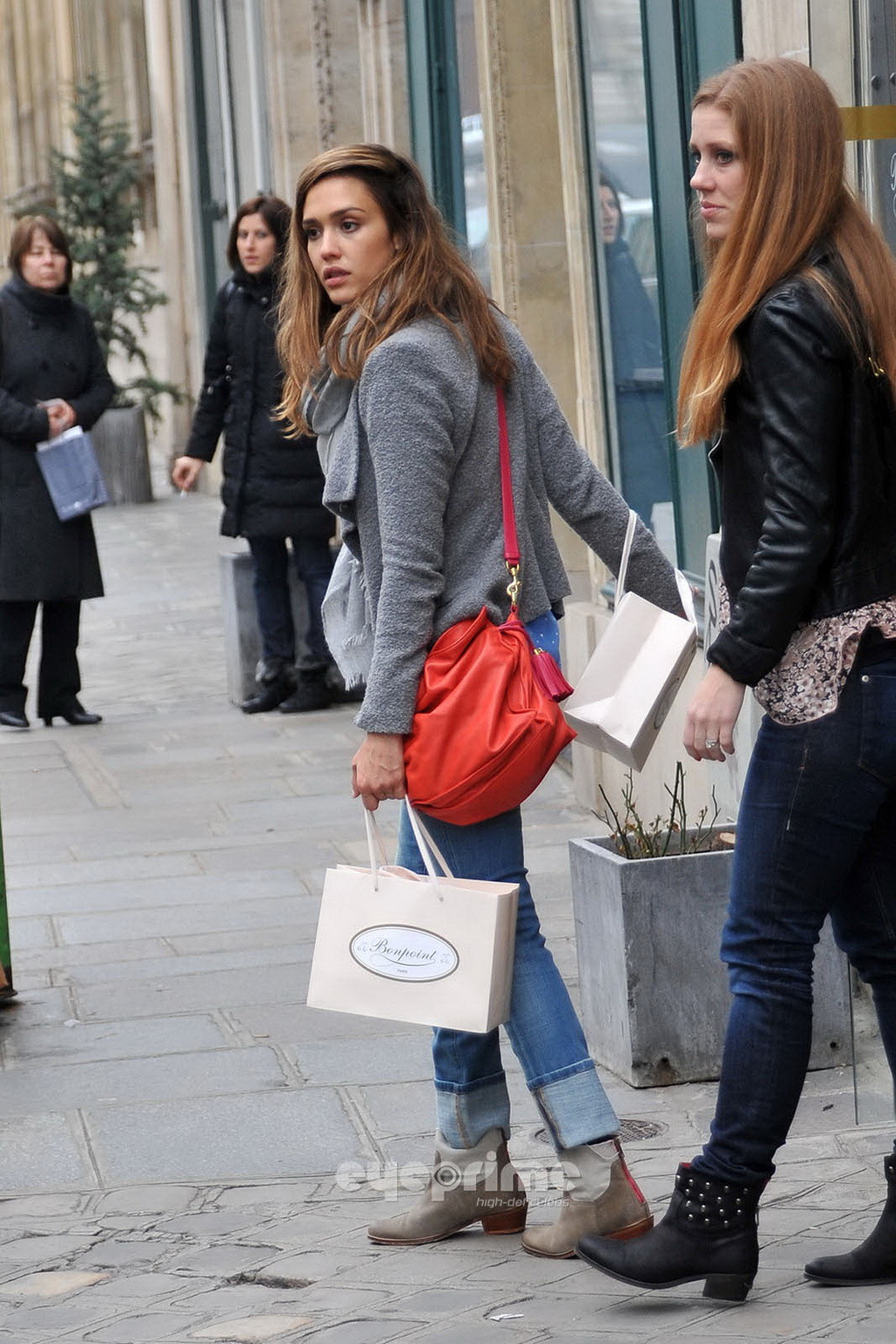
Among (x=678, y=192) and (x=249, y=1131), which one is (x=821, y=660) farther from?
(x=678, y=192)

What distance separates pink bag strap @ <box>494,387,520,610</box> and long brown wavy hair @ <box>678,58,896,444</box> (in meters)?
0.50

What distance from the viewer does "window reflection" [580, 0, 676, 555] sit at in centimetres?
698

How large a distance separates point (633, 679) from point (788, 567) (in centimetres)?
53

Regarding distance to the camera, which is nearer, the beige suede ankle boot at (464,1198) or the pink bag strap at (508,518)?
the pink bag strap at (508,518)

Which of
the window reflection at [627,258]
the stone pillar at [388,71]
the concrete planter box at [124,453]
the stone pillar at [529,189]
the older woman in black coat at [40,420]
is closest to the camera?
the window reflection at [627,258]

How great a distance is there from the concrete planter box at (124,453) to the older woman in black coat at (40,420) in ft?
32.6

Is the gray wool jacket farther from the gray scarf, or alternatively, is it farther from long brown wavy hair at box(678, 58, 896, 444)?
long brown wavy hair at box(678, 58, 896, 444)

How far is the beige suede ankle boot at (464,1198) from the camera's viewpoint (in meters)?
3.73

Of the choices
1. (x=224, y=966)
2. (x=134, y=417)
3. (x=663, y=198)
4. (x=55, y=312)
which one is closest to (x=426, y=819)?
(x=224, y=966)

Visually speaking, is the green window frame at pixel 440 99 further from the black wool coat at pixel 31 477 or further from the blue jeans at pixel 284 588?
the black wool coat at pixel 31 477

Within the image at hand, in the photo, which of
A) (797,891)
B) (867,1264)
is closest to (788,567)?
(797,891)

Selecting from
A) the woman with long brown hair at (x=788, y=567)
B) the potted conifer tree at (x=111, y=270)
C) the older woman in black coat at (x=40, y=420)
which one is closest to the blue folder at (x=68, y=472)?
the older woman in black coat at (x=40, y=420)

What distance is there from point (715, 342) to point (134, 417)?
16.8 metres

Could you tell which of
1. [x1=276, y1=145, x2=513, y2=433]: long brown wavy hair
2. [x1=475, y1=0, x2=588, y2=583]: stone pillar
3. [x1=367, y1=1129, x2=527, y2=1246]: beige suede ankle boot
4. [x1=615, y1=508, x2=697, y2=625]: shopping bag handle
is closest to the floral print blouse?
[x1=615, y1=508, x2=697, y2=625]: shopping bag handle
